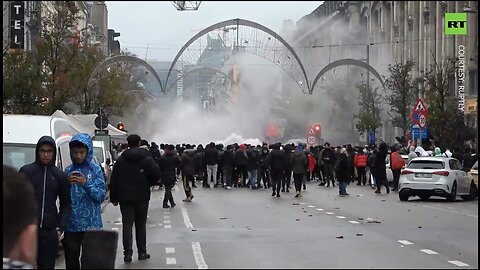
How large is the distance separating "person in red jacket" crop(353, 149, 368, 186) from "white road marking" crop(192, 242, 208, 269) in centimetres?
2682

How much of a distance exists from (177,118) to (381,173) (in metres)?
66.1

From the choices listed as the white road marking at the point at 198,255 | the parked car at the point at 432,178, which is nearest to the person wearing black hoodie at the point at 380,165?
the parked car at the point at 432,178

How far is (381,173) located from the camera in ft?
114

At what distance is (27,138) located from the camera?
14938 mm

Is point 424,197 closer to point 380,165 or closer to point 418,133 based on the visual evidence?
point 380,165

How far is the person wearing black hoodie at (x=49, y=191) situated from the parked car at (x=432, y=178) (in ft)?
68.7

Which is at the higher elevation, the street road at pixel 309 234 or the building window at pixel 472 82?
the building window at pixel 472 82

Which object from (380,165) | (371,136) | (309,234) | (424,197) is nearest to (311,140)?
(371,136)

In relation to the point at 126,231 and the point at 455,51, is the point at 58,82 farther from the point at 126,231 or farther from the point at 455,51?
the point at 126,231

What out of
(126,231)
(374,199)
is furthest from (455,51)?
(126,231)

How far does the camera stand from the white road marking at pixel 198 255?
43.0 ft

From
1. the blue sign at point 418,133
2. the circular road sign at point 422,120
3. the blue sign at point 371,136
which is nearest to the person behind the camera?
the circular road sign at point 422,120

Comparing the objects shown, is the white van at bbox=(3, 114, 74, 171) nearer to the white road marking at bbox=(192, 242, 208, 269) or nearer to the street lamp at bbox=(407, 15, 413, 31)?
the white road marking at bbox=(192, 242, 208, 269)

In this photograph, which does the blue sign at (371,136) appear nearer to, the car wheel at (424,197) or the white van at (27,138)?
the car wheel at (424,197)
